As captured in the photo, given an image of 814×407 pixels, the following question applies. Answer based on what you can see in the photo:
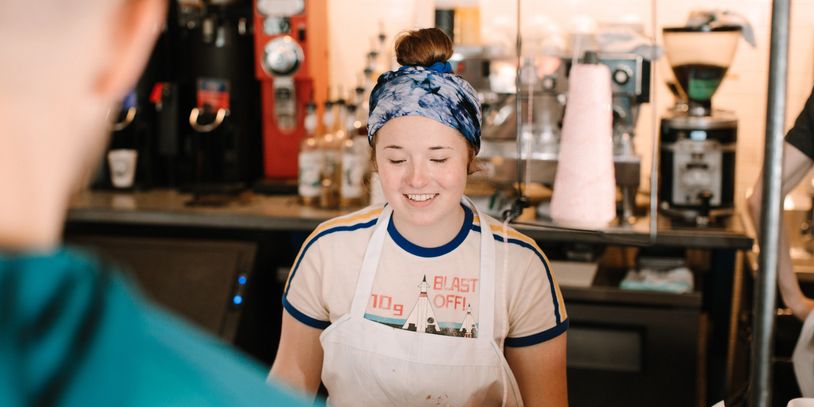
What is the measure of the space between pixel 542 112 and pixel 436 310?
1.82 metres

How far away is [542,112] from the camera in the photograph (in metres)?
3.70

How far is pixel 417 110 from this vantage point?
2.04 m

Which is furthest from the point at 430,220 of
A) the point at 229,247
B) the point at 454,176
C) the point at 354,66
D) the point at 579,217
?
the point at 354,66

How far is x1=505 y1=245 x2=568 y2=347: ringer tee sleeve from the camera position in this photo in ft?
6.64

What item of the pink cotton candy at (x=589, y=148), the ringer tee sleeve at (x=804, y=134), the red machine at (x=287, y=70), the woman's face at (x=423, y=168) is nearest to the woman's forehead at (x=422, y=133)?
the woman's face at (x=423, y=168)

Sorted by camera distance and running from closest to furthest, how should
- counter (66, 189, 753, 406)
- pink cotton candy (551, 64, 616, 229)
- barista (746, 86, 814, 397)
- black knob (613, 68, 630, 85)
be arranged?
barista (746, 86, 814, 397)
pink cotton candy (551, 64, 616, 229)
counter (66, 189, 753, 406)
black knob (613, 68, 630, 85)

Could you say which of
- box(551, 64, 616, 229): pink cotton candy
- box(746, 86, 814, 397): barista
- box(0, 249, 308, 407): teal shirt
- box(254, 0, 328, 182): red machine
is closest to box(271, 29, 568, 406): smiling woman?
box(551, 64, 616, 229): pink cotton candy

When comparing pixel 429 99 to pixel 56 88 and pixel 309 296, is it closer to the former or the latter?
pixel 309 296

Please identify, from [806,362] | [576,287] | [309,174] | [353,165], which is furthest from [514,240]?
[309,174]

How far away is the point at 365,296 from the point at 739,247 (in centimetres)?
176

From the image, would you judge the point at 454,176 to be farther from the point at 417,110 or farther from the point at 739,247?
the point at 739,247

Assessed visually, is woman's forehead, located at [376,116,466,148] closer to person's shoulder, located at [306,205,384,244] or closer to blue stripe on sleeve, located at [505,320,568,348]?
person's shoulder, located at [306,205,384,244]

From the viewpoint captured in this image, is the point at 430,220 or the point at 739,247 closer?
the point at 430,220

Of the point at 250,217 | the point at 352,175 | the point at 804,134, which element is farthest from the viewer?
the point at 352,175
